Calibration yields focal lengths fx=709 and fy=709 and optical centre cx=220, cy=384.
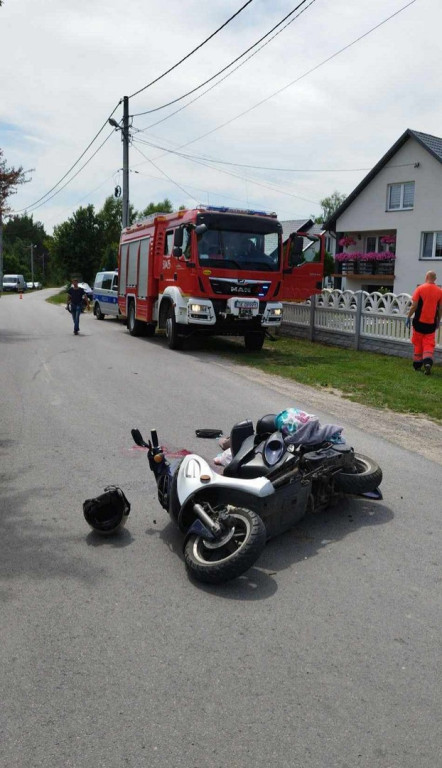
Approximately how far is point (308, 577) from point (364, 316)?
40.9 feet

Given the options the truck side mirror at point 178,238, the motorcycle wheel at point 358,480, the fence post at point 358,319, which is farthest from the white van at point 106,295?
the motorcycle wheel at point 358,480

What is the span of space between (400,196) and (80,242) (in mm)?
29272

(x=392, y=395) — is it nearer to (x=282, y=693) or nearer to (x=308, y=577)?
(x=308, y=577)

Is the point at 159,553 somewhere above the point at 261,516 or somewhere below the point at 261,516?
below

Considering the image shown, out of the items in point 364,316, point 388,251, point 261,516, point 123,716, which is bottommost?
point 123,716

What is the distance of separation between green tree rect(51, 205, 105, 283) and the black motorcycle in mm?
53633

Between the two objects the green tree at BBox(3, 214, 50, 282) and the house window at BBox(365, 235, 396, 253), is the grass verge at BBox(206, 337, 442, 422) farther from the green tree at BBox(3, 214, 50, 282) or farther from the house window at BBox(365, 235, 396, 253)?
the green tree at BBox(3, 214, 50, 282)

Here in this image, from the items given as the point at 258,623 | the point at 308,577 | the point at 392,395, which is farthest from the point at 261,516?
the point at 392,395

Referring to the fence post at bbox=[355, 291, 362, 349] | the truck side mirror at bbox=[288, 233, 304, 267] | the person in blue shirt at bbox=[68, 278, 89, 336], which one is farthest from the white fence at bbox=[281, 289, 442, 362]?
the person in blue shirt at bbox=[68, 278, 89, 336]

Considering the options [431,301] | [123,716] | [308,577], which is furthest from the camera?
[431,301]

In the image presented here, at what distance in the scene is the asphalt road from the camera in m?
2.69

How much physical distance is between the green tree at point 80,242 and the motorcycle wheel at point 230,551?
5441cm

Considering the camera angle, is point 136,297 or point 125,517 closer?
point 125,517

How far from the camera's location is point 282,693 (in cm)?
298
